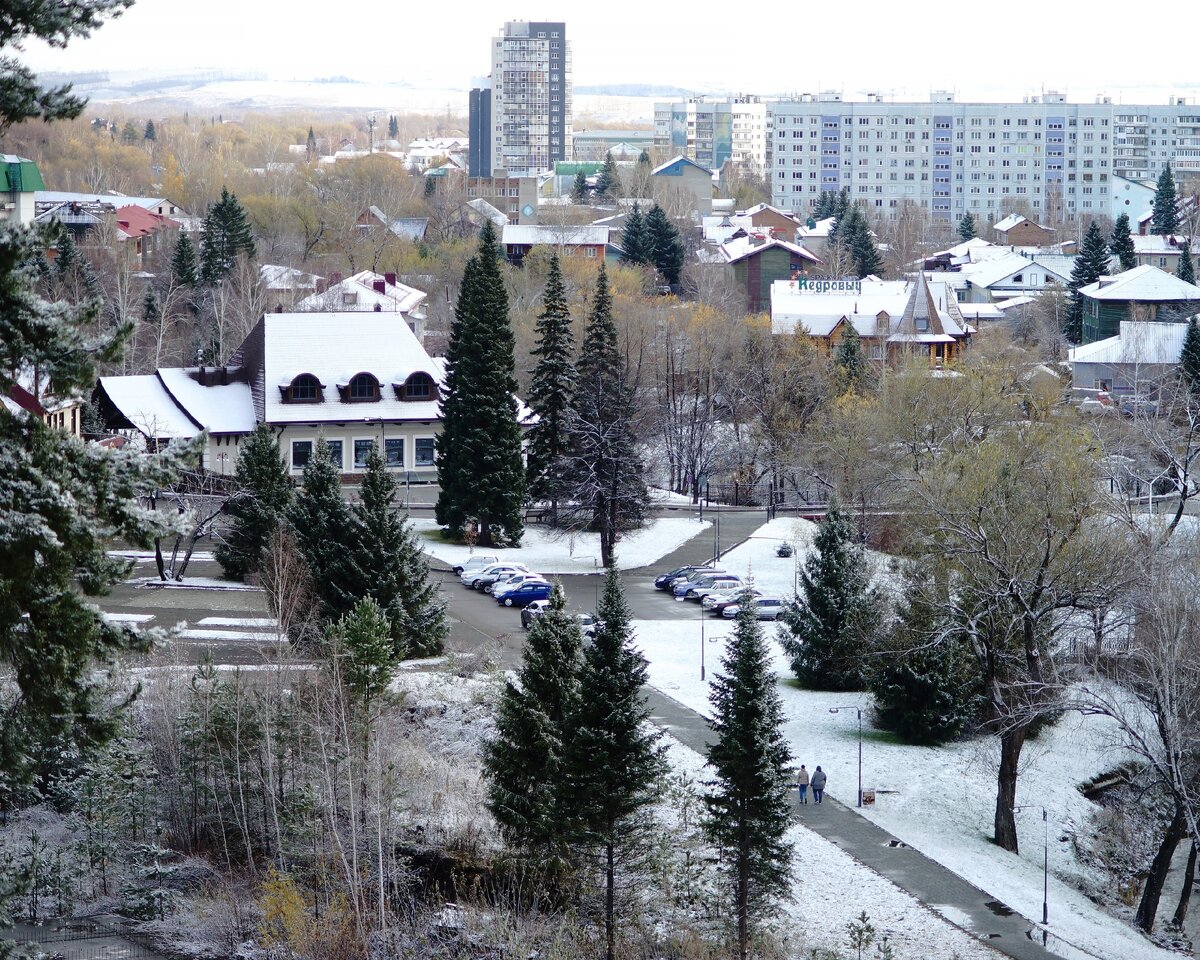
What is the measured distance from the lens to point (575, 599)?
40094 mm

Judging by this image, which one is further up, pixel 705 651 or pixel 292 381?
pixel 292 381

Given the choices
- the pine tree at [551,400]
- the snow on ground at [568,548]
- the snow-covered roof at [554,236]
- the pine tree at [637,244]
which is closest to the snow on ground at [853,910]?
the snow on ground at [568,548]

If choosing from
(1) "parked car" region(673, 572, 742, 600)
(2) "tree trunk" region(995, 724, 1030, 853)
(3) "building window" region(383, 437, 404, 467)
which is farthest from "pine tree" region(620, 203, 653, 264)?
(2) "tree trunk" region(995, 724, 1030, 853)

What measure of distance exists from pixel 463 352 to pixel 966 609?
21.1 metres

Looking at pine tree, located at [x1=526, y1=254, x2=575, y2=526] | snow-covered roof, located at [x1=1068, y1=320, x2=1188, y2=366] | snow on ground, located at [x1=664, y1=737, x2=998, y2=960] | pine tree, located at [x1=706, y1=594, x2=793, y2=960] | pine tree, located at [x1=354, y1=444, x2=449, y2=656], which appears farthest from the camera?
snow-covered roof, located at [x1=1068, y1=320, x2=1188, y2=366]

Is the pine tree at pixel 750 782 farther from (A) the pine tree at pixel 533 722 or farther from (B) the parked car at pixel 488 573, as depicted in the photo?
(B) the parked car at pixel 488 573

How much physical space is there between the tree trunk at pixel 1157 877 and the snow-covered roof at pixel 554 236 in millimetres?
73642

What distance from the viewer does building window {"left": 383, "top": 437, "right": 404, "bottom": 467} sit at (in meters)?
52.9

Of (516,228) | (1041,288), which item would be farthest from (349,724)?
(1041,288)

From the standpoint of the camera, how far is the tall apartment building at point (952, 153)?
167625mm

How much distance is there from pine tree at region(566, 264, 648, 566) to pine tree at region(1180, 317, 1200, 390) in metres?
26.4

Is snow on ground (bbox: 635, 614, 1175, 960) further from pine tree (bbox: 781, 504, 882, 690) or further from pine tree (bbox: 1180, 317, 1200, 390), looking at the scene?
pine tree (bbox: 1180, 317, 1200, 390)

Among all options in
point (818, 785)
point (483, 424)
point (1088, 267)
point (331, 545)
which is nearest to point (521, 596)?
point (483, 424)

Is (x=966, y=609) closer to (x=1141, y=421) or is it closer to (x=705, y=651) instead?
(x=705, y=651)
